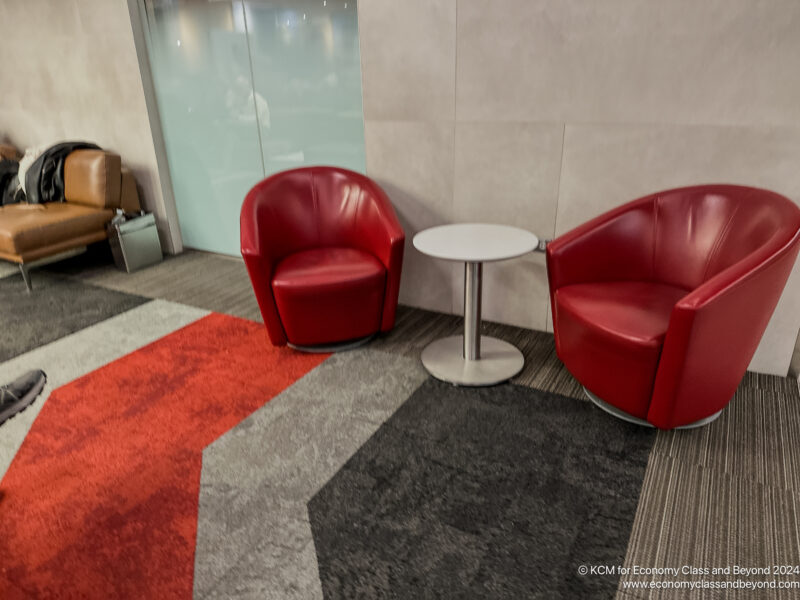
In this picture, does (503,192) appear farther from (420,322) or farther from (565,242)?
(420,322)

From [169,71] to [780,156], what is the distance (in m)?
4.13

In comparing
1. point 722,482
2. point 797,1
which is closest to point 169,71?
point 797,1

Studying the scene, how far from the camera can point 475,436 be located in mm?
2166

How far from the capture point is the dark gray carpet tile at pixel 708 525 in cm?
158

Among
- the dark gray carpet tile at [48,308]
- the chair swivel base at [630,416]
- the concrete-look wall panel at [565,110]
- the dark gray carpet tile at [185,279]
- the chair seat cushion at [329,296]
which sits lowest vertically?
the dark gray carpet tile at [185,279]

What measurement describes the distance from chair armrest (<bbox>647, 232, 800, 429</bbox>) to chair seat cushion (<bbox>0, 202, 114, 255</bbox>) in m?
4.15

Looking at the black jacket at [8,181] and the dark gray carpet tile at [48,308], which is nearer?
the dark gray carpet tile at [48,308]

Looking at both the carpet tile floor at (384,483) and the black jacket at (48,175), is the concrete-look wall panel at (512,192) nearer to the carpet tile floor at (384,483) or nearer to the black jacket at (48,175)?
the carpet tile floor at (384,483)

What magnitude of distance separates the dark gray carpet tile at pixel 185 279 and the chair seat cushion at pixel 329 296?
2.42 ft

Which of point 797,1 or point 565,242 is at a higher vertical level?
point 797,1

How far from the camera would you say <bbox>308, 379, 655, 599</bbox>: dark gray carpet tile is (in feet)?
5.13

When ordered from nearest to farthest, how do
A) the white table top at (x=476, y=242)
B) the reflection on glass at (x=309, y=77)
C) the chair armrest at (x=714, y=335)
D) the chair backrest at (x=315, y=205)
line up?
the chair armrest at (x=714, y=335), the white table top at (x=476, y=242), the chair backrest at (x=315, y=205), the reflection on glass at (x=309, y=77)

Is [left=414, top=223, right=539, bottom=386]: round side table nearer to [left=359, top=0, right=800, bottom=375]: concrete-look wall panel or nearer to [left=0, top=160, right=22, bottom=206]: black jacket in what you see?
[left=359, top=0, right=800, bottom=375]: concrete-look wall panel

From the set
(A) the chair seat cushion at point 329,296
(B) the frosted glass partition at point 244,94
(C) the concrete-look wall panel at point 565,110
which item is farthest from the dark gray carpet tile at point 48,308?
(C) the concrete-look wall panel at point 565,110
